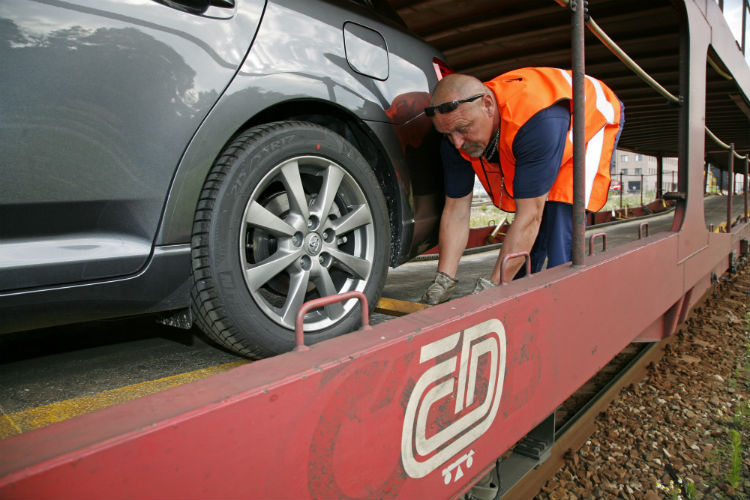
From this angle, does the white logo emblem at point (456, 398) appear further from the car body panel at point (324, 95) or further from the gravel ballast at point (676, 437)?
the gravel ballast at point (676, 437)

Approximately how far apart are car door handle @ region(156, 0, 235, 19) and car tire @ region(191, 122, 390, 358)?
309mm

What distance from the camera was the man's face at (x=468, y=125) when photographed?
6.68ft

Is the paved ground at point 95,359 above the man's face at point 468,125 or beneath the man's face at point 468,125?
beneath

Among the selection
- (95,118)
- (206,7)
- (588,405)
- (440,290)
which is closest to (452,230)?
(440,290)

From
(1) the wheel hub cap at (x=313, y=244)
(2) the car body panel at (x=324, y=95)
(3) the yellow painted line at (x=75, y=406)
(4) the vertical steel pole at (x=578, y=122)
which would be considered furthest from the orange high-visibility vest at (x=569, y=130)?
(3) the yellow painted line at (x=75, y=406)

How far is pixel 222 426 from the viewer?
74cm

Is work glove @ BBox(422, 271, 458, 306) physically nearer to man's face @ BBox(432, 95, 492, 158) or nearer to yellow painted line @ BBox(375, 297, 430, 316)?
yellow painted line @ BBox(375, 297, 430, 316)

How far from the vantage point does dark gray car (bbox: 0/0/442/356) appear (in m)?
1.05

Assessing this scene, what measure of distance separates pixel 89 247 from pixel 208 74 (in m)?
0.52

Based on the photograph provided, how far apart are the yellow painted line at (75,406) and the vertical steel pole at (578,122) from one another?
4.35 ft

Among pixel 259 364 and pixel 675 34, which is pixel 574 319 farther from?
pixel 675 34

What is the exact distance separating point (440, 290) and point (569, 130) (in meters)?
0.92

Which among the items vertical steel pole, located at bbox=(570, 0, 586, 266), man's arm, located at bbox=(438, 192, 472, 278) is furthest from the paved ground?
vertical steel pole, located at bbox=(570, 0, 586, 266)

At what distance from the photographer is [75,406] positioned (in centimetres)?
121
